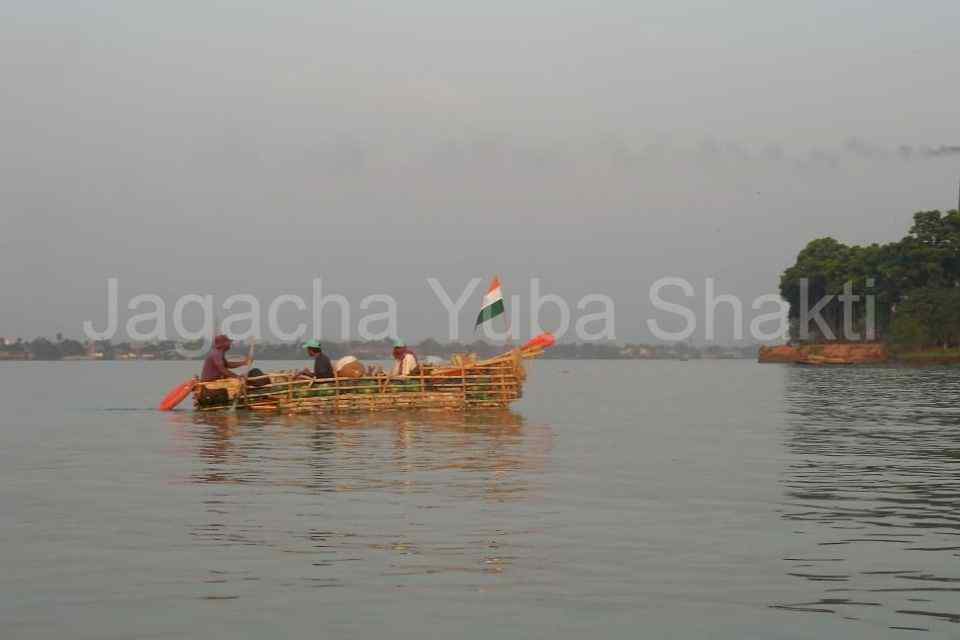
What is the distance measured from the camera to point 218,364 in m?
38.2

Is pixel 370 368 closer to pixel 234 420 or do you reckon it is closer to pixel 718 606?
pixel 234 420

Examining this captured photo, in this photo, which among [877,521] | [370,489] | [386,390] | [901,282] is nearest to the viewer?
[877,521]

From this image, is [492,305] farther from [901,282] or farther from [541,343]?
[901,282]

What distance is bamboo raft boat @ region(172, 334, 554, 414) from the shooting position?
37.0m

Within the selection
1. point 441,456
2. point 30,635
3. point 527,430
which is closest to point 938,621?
point 30,635

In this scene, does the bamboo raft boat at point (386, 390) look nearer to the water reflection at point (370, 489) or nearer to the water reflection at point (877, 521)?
the water reflection at point (370, 489)

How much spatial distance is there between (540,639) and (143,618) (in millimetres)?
3412

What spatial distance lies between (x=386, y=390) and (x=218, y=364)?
5649mm

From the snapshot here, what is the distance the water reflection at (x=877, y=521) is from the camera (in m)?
10.6

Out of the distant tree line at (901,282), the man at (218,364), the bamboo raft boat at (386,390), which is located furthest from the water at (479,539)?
the distant tree line at (901,282)

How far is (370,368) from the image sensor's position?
126ft

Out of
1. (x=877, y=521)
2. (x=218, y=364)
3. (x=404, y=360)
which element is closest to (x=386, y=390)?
(x=404, y=360)

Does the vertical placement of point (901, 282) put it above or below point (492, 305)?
above

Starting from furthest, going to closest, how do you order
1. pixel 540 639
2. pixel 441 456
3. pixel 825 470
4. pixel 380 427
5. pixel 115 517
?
1. pixel 380 427
2. pixel 441 456
3. pixel 825 470
4. pixel 115 517
5. pixel 540 639
